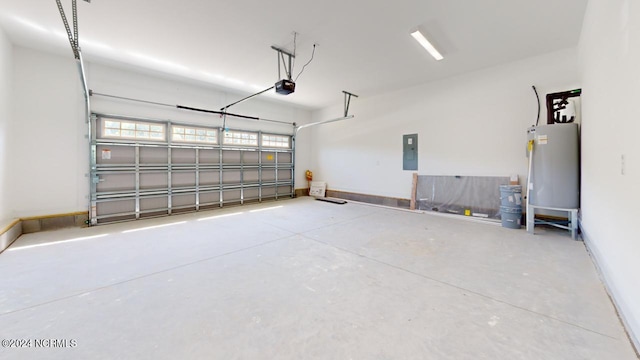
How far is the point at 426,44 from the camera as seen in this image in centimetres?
408

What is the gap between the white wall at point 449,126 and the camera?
4746mm

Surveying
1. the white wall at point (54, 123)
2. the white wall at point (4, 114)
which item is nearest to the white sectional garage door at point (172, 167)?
the white wall at point (54, 123)

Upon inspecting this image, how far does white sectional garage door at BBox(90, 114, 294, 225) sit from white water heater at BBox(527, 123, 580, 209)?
6561 mm

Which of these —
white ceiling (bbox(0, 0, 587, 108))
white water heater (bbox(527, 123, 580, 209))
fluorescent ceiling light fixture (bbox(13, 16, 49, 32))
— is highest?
white ceiling (bbox(0, 0, 587, 108))

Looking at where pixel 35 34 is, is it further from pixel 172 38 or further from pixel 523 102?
pixel 523 102

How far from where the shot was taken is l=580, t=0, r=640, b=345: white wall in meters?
1.65

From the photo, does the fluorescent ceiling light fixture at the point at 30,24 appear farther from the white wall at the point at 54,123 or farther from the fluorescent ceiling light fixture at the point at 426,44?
the fluorescent ceiling light fixture at the point at 426,44

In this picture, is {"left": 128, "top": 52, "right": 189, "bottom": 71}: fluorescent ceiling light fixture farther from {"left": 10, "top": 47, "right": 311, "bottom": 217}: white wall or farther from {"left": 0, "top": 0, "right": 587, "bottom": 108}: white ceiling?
{"left": 10, "top": 47, "right": 311, "bottom": 217}: white wall

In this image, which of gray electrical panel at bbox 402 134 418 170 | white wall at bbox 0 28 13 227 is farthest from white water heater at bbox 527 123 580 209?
white wall at bbox 0 28 13 227

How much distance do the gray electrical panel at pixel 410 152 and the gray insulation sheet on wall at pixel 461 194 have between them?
41 cm

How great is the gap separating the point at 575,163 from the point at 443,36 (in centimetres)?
287

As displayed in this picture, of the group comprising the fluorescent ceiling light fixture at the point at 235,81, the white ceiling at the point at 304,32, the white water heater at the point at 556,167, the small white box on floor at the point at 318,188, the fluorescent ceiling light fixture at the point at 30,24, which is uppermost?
the fluorescent ceiling light fixture at the point at 235,81

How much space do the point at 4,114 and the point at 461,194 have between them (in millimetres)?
8543

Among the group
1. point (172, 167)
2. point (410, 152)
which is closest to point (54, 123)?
point (172, 167)
